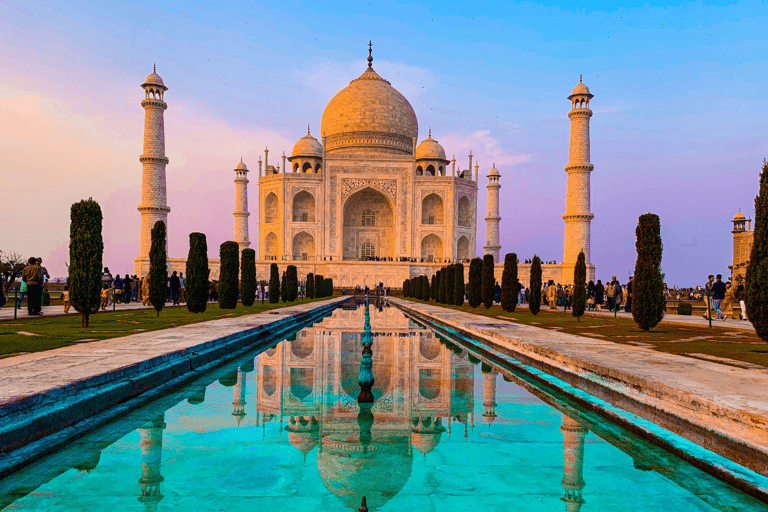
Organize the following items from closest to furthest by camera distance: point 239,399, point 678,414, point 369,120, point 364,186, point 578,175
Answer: point 678,414 → point 239,399 → point 578,175 → point 364,186 → point 369,120

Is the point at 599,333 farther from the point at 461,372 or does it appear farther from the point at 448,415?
the point at 448,415

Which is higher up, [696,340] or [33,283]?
[33,283]

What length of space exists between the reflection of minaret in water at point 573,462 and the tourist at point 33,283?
10.1 metres

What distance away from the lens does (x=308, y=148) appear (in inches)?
1554

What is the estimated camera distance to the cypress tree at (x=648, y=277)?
8.72 m

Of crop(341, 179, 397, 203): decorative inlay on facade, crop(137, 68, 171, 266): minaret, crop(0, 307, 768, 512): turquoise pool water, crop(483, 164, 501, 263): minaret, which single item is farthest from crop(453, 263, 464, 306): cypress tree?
crop(483, 164, 501, 263): minaret

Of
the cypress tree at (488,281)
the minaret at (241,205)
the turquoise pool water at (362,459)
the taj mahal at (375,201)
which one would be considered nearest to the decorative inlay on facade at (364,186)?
the taj mahal at (375,201)

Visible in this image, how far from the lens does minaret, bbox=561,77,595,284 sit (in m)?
28.6

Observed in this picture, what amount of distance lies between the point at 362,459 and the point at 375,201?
123ft

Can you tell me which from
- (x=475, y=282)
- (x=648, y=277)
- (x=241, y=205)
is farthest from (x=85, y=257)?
(x=241, y=205)

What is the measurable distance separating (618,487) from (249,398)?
248 centimetres

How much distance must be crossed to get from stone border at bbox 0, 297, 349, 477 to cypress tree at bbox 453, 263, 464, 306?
12.9m

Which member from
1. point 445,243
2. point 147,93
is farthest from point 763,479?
point 445,243

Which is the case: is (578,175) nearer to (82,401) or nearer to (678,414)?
(678,414)
